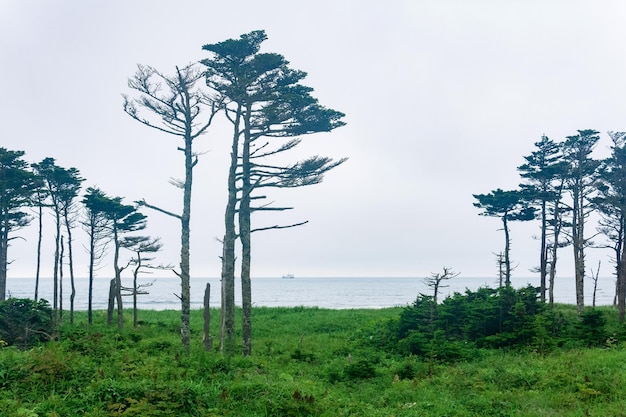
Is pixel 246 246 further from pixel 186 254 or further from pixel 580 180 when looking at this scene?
pixel 580 180

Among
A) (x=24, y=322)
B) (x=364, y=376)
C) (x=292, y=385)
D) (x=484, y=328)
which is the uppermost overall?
(x=292, y=385)

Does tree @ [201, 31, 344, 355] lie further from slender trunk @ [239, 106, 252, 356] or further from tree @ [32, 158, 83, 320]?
tree @ [32, 158, 83, 320]

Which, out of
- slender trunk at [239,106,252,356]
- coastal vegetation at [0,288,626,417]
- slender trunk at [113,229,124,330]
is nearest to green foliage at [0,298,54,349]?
coastal vegetation at [0,288,626,417]

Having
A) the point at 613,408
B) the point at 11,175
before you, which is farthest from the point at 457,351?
the point at 11,175

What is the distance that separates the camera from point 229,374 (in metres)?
12.7

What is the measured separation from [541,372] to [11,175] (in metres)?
32.4

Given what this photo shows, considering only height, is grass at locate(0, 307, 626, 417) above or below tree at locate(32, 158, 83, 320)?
below

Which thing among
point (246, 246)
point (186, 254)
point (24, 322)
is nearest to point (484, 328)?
point (246, 246)

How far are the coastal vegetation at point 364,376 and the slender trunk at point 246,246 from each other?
1663 millimetres

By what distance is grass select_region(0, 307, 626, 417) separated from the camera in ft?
31.6

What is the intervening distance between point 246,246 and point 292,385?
9435 mm

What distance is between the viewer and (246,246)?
20.0m

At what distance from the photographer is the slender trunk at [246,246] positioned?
19.6 m

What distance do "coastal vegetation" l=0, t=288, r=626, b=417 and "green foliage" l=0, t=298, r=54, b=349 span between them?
567 centimetres
